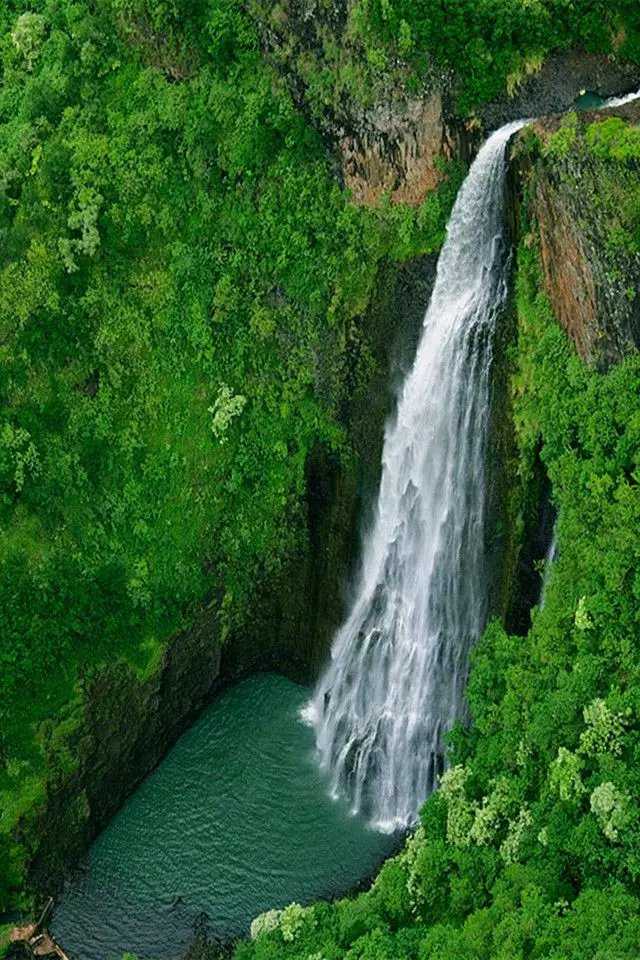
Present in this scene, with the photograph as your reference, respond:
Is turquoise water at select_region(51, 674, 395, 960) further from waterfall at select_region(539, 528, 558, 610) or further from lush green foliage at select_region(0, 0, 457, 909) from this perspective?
waterfall at select_region(539, 528, 558, 610)

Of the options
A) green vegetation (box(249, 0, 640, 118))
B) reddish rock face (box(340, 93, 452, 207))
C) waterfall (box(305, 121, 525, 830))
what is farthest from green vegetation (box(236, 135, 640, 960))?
green vegetation (box(249, 0, 640, 118))

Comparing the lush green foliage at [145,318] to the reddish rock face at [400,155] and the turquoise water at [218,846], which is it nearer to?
the reddish rock face at [400,155]

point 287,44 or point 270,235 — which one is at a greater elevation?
point 287,44

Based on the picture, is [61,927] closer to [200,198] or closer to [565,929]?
[565,929]

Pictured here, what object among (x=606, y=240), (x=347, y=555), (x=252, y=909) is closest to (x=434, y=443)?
(x=347, y=555)

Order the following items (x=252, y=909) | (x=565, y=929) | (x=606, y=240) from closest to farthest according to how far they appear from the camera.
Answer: (x=565, y=929)
(x=606, y=240)
(x=252, y=909)

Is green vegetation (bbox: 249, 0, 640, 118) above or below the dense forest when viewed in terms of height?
above

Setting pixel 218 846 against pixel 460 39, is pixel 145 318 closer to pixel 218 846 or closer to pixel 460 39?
pixel 460 39
